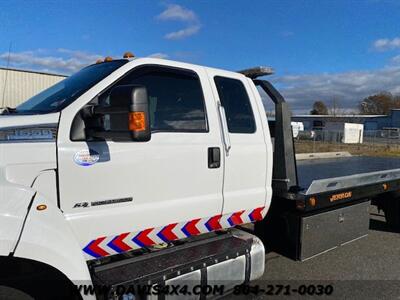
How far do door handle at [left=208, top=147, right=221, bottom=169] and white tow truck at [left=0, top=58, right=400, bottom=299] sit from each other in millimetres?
11

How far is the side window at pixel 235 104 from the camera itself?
355 centimetres

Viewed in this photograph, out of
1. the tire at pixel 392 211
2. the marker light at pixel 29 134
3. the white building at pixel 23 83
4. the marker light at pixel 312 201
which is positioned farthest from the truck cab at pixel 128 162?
the white building at pixel 23 83

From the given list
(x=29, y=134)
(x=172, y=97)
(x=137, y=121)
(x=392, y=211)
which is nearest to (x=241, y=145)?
Answer: (x=172, y=97)

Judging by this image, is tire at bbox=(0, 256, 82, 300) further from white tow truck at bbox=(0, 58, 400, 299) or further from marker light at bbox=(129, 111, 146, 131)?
marker light at bbox=(129, 111, 146, 131)

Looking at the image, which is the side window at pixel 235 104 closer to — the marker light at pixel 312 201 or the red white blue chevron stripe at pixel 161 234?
the red white blue chevron stripe at pixel 161 234

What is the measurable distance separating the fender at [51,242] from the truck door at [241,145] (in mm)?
1418

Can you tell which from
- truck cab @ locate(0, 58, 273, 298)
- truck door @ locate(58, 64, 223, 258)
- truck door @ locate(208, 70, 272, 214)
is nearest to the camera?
truck cab @ locate(0, 58, 273, 298)

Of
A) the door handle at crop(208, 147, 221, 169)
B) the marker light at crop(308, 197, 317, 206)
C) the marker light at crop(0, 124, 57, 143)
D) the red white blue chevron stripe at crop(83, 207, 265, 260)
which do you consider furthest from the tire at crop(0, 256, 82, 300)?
the marker light at crop(308, 197, 317, 206)

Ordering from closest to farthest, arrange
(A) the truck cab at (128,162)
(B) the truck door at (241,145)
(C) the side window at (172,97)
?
(A) the truck cab at (128,162), (C) the side window at (172,97), (B) the truck door at (241,145)

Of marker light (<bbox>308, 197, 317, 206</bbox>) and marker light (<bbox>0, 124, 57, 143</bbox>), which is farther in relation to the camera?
marker light (<bbox>308, 197, 317, 206</bbox>)

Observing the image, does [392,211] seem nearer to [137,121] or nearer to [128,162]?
[128,162]

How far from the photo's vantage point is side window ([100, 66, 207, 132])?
304cm

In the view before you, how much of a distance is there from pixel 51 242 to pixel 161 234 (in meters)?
0.94

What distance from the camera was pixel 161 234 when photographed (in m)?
3.04
